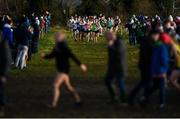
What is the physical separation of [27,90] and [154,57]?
18.7 ft

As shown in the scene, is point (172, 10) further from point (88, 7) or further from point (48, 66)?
point (48, 66)

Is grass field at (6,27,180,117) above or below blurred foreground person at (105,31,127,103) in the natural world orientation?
below

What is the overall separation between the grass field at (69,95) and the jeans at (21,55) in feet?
1.36

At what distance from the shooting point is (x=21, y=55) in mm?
27562

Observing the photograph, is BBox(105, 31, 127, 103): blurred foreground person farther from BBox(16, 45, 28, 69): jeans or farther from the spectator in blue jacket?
BBox(16, 45, 28, 69): jeans

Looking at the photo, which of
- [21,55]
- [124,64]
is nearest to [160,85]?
[124,64]

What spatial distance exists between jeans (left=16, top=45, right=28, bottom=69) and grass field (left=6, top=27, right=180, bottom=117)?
415 mm

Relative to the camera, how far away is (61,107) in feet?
57.9

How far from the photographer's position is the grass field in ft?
54.6

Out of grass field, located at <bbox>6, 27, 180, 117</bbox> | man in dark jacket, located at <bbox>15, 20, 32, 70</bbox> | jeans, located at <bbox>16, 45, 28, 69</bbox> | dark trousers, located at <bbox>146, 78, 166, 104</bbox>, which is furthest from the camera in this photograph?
jeans, located at <bbox>16, 45, 28, 69</bbox>

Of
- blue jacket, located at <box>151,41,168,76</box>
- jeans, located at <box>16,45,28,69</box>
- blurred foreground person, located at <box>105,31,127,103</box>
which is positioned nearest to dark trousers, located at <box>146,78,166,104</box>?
blue jacket, located at <box>151,41,168,76</box>

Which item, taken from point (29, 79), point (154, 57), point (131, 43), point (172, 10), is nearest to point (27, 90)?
point (29, 79)

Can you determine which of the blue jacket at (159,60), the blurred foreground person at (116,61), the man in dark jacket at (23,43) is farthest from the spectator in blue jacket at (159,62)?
the man in dark jacket at (23,43)

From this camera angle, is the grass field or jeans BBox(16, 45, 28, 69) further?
jeans BBox(16, 45, 28, 69)
